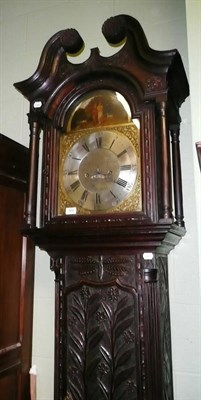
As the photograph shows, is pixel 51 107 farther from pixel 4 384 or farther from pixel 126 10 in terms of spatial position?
pixel 4 384

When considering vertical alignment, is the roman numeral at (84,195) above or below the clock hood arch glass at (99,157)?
below

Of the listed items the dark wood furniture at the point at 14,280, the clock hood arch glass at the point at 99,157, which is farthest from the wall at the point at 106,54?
the clock hood arch glass at the point at 99,157

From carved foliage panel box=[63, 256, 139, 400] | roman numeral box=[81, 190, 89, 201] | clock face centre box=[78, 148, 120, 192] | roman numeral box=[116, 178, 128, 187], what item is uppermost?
clock face centre box=[78, 148, 120, 192]

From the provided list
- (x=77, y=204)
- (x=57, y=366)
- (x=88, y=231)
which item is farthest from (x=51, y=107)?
(x=57, y=366)

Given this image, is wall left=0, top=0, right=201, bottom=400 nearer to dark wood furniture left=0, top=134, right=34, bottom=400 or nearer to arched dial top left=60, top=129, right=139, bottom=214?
dark wood furniture left=0, top=134, right=34, bottom=400

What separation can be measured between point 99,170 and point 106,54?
65 centimetres

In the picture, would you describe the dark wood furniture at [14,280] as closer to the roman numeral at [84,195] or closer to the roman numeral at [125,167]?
the roman numeral at [84,195]

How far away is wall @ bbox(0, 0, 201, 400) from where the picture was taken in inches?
45.3

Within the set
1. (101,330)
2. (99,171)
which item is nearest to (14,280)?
(101,330)

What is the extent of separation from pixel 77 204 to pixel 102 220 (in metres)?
0.11

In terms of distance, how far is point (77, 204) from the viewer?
43.4 inches

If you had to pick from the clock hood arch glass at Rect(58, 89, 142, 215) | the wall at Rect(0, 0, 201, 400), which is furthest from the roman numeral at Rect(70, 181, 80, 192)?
the wall at Rect(0, 0, 201, 400)

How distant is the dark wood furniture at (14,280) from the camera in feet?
3.89

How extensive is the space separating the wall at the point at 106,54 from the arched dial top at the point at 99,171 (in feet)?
0.69
